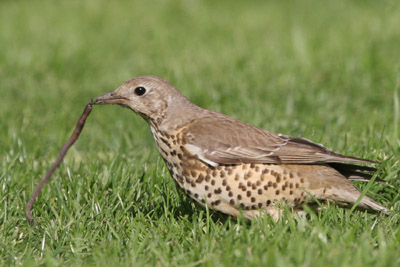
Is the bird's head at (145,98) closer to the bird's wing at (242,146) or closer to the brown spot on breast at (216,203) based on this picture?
the bird's wing at (242,146)

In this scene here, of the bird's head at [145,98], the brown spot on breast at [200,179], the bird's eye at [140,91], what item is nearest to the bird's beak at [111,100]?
the bird's head at [145,98]

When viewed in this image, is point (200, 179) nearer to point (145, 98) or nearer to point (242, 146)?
point (242, 146)

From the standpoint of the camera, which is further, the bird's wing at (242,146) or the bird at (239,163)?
the bird's wing at (242,146)

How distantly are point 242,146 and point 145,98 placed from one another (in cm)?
85

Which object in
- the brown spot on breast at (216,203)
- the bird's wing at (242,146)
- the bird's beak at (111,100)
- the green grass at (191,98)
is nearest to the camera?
the green grass at (191,98)

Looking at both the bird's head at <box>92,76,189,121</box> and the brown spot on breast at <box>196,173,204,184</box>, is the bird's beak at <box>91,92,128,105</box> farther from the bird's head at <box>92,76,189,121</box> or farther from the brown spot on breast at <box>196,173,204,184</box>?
the brown spot on breast at <box>196,173,204,184</box>

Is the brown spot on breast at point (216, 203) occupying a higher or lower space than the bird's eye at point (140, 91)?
lower

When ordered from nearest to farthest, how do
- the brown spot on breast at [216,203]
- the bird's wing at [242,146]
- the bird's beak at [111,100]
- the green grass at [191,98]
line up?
the green grass at [191,98]
the brown spot on breast at [216,203]
the bird's wing at [242,146]
the bird's beak at [111,100]

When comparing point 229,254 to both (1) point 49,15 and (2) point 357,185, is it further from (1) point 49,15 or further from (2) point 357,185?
(1) point 49,15

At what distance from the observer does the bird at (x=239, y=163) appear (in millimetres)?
4984

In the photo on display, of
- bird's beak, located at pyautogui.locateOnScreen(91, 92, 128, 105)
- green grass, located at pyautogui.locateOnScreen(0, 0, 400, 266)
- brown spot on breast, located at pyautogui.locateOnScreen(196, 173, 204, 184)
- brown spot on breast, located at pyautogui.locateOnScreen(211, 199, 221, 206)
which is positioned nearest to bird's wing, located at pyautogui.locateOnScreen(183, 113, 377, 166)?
brown spot on breast, located at pyautogui.locateOnScreen(196, 173, 204, 184)

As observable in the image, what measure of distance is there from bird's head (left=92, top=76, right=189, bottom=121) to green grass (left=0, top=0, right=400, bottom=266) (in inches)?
22.1

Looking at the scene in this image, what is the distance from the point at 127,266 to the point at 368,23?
7.73 meters

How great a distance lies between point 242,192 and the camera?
4961mm
